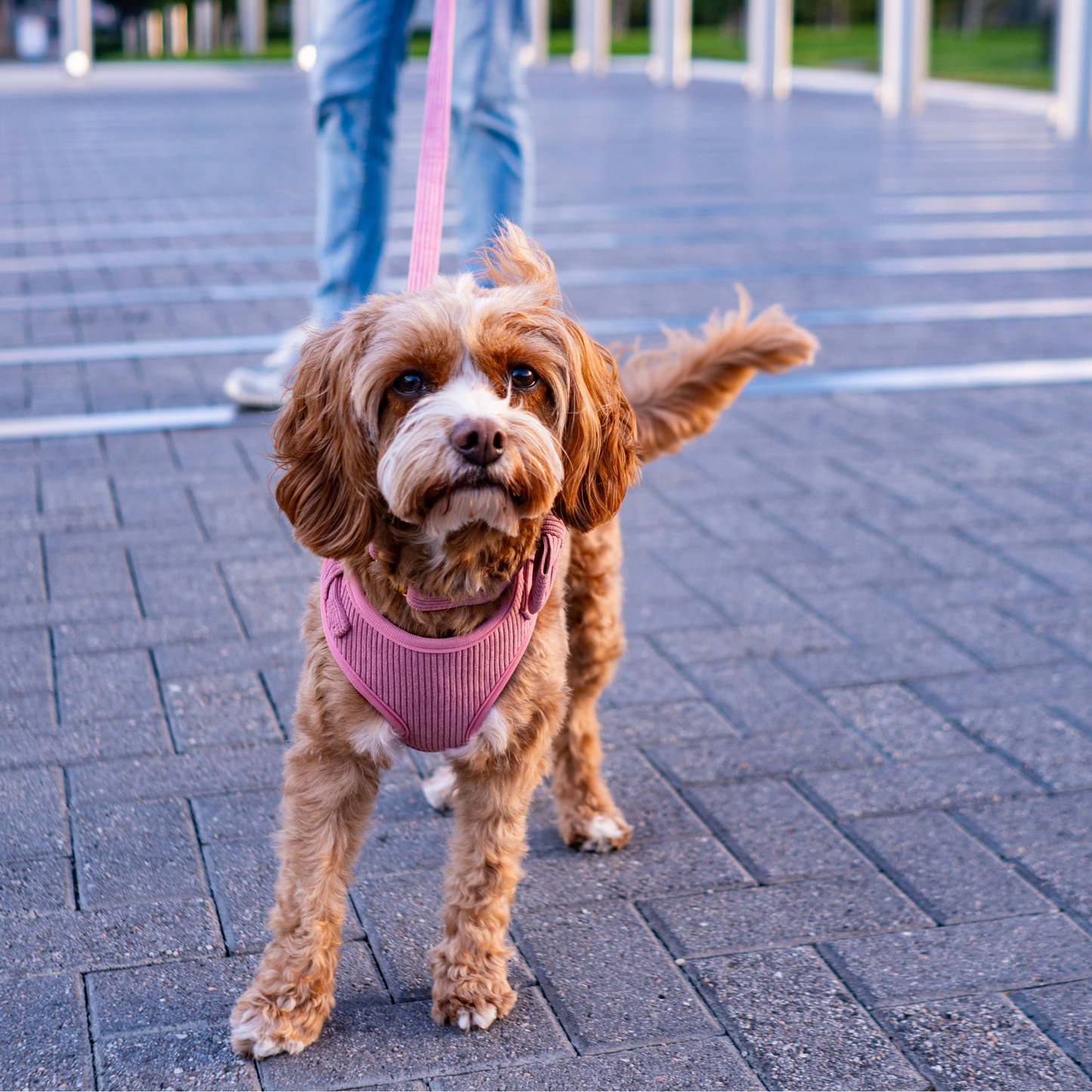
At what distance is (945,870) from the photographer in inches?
113

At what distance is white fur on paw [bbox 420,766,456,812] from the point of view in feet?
10.0

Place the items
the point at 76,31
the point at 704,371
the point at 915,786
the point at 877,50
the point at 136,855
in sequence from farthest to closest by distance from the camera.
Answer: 1. the point at 877,50
2. the point at 76,31
3. the point at 915,786
4. the point at 704,371
5. the point at 136,855

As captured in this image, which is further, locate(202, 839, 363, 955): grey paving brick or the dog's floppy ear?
locate(202, 839, 363, 955): grey paving brick

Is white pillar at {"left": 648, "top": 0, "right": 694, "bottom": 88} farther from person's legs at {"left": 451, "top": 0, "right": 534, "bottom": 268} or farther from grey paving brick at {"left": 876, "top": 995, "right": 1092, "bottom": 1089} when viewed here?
grey paving brick at {"left": 876, "top": 995, "right": 1092, "bottom": 1089}

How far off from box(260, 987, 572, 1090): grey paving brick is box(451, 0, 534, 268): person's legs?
2848 millimetres

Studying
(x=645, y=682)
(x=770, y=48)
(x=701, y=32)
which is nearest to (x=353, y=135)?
(x=645, y=682)

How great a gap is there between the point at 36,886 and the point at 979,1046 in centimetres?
180

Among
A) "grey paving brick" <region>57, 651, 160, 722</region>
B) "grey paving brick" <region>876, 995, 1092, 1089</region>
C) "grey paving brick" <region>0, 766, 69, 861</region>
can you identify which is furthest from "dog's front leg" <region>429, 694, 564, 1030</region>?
"grey paving brick" <region>57, 651, 160, 722</region>

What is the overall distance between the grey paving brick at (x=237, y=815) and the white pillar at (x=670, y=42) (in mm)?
25914

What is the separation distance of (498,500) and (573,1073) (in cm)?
98

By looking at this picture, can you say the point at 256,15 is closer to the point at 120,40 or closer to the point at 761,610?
the point at 120,40

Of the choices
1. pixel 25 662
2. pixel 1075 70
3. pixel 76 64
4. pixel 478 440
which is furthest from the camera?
pixel 76 64

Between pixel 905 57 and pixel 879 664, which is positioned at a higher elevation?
pixel 905 57

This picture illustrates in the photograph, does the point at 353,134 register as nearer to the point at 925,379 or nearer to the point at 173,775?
the point at 173,775
